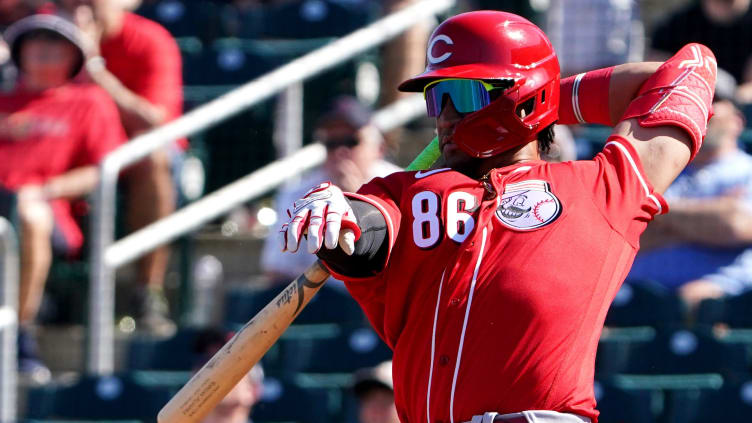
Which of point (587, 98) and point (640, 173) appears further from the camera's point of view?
point (587, 98)

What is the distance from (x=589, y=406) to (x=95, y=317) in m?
3.64

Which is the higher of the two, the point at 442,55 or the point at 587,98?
the point at 442,55

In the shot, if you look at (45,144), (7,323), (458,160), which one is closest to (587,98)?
(458,160)

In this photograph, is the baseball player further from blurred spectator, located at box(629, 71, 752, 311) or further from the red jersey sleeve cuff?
blurred spectator, located at box(629, 71, 752, 311)

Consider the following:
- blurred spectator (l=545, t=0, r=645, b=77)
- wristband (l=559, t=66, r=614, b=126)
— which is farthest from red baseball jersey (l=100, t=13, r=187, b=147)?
wristband (l=559, t=66, r=614, b=126)

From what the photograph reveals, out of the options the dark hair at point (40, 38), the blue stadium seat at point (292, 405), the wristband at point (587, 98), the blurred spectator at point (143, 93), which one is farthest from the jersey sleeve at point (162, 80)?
the wristband at point (587, 98)

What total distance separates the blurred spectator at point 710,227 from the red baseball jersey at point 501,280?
3090 mm

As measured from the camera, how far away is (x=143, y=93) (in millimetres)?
7012

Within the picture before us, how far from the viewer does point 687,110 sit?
10.1ft

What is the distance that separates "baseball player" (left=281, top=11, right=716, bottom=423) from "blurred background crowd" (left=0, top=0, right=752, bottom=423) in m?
2.08

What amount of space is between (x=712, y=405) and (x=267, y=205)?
267 centimetres

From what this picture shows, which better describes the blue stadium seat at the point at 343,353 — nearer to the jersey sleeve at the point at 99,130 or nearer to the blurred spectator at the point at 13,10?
the jersey sleeve at the point at 99,130

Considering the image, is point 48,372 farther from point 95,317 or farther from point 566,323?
point 566,323

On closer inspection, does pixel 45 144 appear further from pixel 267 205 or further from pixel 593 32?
pixel 593 32
